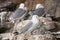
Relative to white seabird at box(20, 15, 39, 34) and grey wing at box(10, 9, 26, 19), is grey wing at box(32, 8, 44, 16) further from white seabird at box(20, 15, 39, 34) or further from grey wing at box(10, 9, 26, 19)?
white seabird at box(20, 15, 39, 34)

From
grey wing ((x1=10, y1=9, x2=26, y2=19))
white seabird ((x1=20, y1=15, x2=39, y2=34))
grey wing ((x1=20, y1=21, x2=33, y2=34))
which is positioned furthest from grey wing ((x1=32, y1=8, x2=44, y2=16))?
grey wing ((x1=20, y1=21, x2=33, y2=34))

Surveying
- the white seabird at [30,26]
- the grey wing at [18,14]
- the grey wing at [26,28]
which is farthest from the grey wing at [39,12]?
the grey wing at [26,28]

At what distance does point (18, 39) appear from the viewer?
168 inches

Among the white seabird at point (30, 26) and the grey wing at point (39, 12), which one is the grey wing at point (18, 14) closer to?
the grey wing at point (39, 12)

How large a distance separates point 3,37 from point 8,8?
1.54 m

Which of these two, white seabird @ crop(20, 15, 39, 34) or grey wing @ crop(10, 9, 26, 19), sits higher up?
grey wing @ crop(10, 9, 26, 19)

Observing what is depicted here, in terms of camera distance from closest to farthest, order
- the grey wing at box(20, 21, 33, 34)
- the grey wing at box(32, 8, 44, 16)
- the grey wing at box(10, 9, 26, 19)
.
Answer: the grey wing at box(20, 21, 33, 34), the grey wing at box(10, 9, 26, 19), the grey wing at box(32, 8, 44, 16)

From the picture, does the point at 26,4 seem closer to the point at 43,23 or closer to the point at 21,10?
the point at 21,10

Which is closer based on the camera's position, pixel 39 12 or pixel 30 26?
pixel 30 26

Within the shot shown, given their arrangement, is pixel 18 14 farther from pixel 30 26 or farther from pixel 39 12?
pixel 30 26

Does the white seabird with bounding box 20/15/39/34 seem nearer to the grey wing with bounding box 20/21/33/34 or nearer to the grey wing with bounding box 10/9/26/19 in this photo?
the grey wing with bounding box 20/21/33/34

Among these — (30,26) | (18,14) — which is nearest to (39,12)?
(18,14)

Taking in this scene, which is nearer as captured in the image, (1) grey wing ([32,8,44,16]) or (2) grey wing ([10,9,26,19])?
(2) grey wing ([10,9,26,19])

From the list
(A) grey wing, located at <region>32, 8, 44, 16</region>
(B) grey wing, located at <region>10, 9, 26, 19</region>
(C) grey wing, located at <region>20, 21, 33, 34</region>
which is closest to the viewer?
(C) grey wing, located at <region>20, 21, 33, 34</region>
